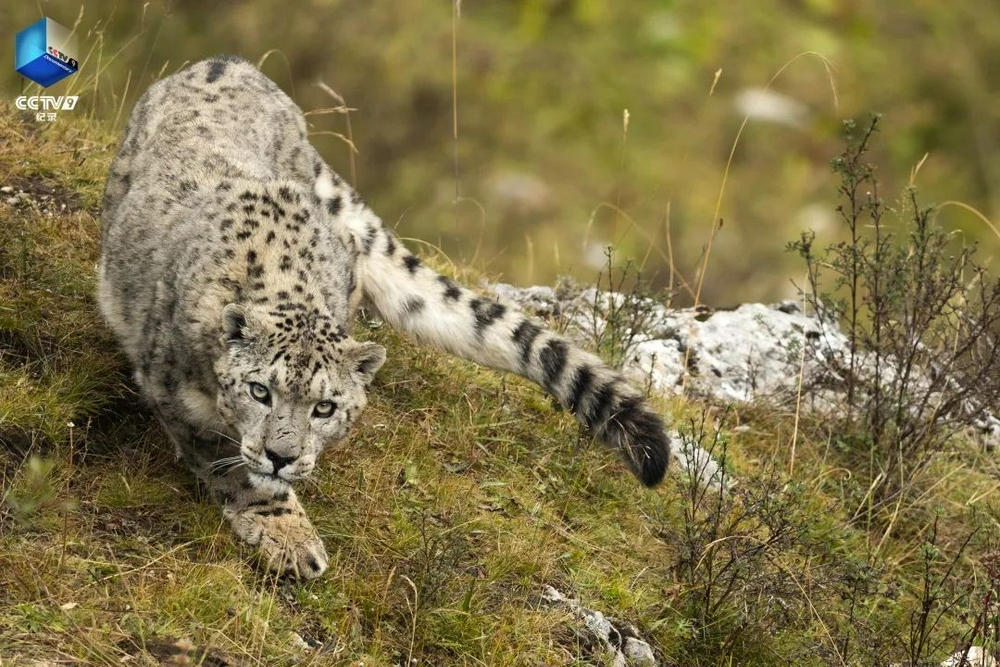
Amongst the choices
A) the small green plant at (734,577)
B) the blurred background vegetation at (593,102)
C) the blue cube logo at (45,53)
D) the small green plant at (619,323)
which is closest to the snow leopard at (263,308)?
the small green plant at (734,577)

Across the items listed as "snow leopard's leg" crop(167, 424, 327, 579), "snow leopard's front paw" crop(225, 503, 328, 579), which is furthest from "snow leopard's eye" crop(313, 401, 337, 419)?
"snow leopard's front paw" crop(225, 503, 328, 579)

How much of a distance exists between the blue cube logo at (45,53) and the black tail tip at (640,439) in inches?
157

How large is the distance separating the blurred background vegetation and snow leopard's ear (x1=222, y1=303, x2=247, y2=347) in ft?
8.16

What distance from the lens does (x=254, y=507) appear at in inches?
177

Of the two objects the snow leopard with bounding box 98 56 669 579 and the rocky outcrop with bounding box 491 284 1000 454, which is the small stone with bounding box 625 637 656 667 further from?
the rocky outcrop with bounding box 491 284 1000 454

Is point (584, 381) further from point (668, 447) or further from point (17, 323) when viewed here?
point (17, 323)

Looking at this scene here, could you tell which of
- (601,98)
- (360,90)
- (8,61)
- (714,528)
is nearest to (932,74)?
(601,98)

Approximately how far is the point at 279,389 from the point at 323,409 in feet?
0.58

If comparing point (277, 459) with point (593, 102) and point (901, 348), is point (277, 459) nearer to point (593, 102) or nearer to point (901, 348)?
point (901, 348)

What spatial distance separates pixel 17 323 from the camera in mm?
4926

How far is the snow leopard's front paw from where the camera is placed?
4.30 meters

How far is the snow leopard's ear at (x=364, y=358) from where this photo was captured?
4.30 metres

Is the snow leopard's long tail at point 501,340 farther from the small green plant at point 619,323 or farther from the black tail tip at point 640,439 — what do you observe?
the small green plant at point 619,323

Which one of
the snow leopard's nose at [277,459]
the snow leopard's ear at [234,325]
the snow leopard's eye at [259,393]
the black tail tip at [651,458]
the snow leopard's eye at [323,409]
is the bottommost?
the snow leopard's nose at [277,459]
